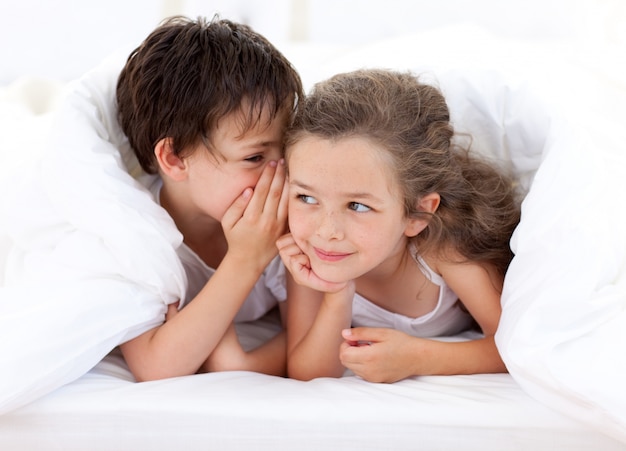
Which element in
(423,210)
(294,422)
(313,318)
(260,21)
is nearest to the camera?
(294,422)

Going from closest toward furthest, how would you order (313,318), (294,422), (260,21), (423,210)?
(294,422) < (423,210) < (313,318) < (260,21)

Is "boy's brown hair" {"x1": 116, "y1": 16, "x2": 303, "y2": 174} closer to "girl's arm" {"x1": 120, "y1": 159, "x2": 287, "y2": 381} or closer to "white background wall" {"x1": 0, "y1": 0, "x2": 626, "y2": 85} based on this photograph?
"girl's arm" {"x1": 120, "y1": 159, "x2": 287, "y2": 381}

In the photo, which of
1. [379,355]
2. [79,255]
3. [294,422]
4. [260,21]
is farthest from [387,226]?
[260,21]

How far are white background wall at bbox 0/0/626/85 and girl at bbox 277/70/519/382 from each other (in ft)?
3.41

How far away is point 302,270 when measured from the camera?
1101mm

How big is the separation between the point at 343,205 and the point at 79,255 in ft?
1.26

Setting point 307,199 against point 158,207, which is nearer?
point 307,199

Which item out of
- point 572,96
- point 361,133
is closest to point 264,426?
point 361,133

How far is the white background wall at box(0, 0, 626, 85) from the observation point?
2.09 metres

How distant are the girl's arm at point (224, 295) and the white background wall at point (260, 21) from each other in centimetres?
102

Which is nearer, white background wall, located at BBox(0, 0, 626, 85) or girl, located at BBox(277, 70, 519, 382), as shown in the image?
girl, located at BBox(277, 70, 519, 382)

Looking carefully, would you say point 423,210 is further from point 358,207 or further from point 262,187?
point 262,187

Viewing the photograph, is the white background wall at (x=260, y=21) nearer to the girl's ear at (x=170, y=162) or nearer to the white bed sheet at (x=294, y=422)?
the girl's ear at (x=170, y=162)

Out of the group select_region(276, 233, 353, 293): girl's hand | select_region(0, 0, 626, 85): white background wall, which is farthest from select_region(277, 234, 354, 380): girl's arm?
select_region(0, 0, 626, 85): white background wall
